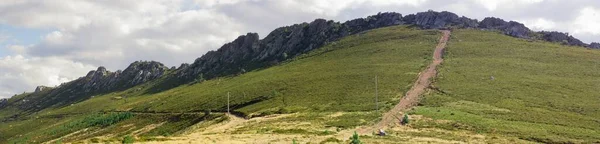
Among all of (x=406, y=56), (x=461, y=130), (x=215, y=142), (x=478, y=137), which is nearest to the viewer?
(x=215, y=142)

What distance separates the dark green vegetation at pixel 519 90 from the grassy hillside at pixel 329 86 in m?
9.14

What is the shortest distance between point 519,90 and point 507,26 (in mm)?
87292

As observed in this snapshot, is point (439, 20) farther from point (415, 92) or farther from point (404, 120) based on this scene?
point (404, 120)

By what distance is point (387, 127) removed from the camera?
6144cm

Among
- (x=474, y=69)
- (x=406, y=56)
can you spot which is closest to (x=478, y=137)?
(x=474, y=69)

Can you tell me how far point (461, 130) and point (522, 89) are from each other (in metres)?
37.5

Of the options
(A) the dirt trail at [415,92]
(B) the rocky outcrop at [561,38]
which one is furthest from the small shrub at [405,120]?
(B) the rocky outcrop at [561,38]

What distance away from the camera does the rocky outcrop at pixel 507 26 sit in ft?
522

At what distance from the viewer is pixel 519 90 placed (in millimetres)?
88438

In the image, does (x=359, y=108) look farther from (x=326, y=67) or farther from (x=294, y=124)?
(x=326, y=67)

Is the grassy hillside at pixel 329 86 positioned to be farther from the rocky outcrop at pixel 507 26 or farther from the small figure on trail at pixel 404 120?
the rocky outcrop at pixel 507 26

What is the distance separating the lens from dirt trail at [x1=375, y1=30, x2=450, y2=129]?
218ft

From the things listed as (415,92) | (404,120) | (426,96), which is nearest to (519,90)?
(426,96)

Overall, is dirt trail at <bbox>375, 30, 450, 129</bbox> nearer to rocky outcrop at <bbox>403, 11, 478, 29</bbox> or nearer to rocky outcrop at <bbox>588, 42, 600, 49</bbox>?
rocky outcrop at <bbox>403, 11, 478, 29</bbox>
